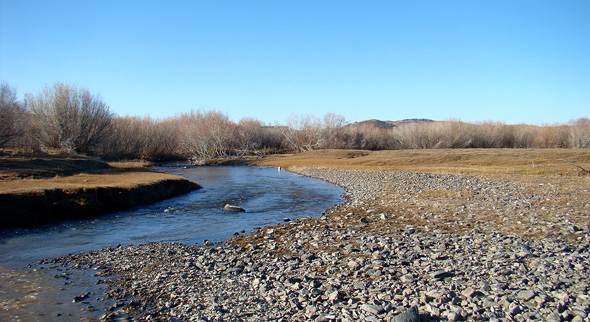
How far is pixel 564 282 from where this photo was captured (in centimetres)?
885

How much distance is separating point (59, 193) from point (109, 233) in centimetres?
649

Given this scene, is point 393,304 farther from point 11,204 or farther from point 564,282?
point 11,204

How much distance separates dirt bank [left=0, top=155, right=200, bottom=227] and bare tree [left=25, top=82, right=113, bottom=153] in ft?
70.9

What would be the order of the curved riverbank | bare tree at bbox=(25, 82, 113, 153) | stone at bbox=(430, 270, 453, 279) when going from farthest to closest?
1. bare tree at bbox=(25, 82, 113, 153)
2. the curved riverbank
3. stone at bbox=(430, 270, 453, 279)

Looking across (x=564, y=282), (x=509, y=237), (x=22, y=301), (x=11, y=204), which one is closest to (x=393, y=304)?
(x=564, y=282)

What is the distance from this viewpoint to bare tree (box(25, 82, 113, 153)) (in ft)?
167

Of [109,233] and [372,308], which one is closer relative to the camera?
[372,308]

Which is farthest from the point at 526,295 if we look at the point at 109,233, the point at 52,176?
the point at 52,176

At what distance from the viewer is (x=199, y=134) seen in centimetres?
7756

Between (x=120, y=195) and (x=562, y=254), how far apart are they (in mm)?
22762

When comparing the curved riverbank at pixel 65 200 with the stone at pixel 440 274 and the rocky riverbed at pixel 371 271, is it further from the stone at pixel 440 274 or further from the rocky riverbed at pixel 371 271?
the stone at pixel 440 274

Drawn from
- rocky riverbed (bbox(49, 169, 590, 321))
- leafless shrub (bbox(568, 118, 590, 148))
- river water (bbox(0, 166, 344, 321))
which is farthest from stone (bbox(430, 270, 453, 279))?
leafless shrub (bbox(568, 118, 590, 148))

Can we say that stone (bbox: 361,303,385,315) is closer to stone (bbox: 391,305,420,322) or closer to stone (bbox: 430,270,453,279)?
stone (bbox: 391,305,420,322)

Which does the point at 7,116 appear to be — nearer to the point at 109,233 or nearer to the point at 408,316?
the point at 109,233
